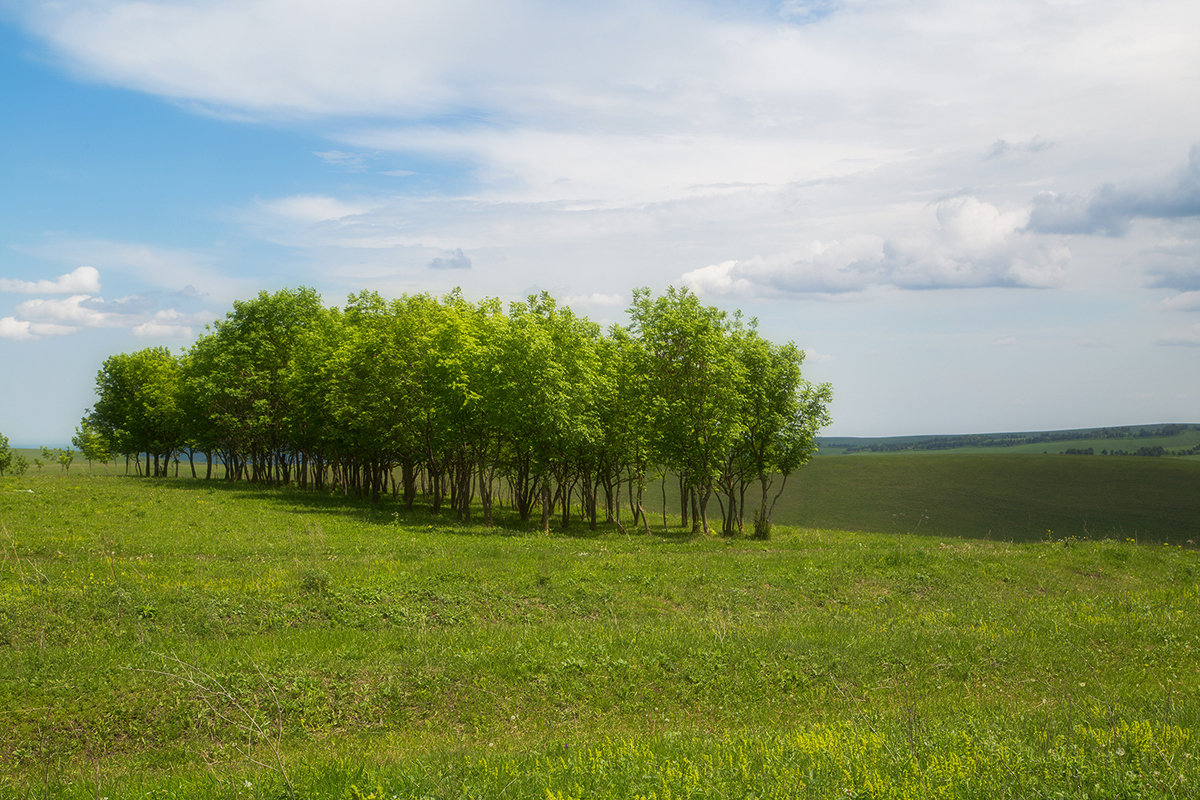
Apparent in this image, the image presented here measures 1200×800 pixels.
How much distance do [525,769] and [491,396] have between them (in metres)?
Result: 34.1

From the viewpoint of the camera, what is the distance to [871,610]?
20.3 m

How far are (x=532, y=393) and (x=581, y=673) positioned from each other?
2776 centimetres

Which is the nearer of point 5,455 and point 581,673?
point 581,673

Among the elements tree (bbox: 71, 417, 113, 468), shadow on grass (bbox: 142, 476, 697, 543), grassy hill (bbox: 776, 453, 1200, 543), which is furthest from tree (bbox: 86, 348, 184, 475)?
grassy hill (bbox: 776, 453, 1200, 543)

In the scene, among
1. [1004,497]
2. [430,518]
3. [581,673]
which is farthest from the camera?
[1004,497]

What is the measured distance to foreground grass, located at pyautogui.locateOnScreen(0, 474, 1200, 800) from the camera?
326 inches

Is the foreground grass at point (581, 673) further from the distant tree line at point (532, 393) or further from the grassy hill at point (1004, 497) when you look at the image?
the grassy hill at point (1004, 497)

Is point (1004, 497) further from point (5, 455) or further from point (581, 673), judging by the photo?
point (5, 455)

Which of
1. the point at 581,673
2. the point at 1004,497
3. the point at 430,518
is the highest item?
the point at 581,673

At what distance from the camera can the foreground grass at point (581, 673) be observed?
8.28 meters

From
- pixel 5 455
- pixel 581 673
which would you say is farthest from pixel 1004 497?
pixel 5 455

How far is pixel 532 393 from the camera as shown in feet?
134

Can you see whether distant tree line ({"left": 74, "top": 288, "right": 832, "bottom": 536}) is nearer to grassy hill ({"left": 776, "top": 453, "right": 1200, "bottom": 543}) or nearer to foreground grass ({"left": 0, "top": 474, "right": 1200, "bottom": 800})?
foreground grass ({"left": 0, "top": 474, "right": 1200, "bottom": 800})

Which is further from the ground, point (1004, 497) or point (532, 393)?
point (532, 393)
